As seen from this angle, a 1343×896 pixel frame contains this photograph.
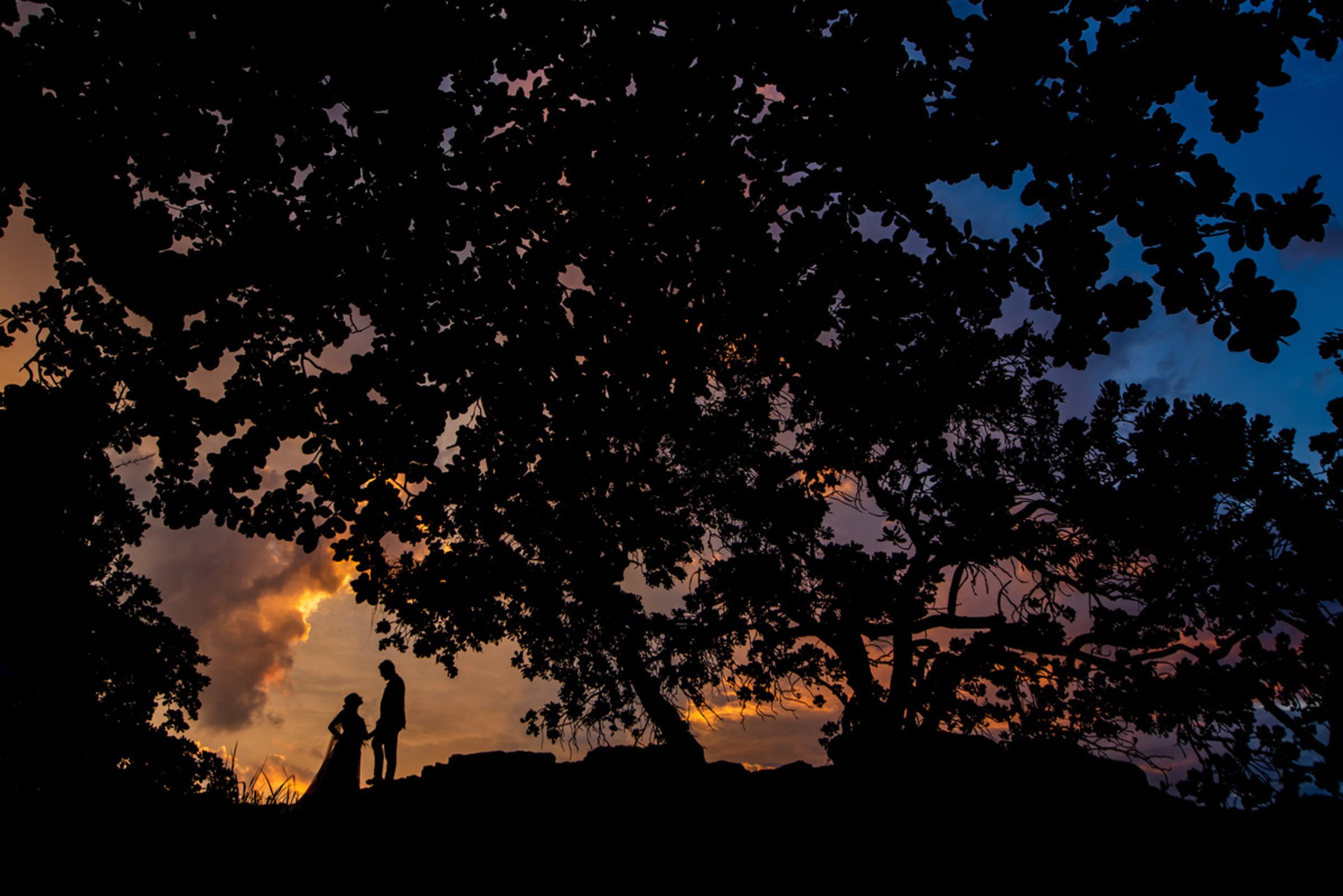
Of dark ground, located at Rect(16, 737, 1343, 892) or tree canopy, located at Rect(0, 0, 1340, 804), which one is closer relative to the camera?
tree canopy, located at Rect(0, 0, 1340, 804)

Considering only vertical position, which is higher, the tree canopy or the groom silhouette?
the tree canopy

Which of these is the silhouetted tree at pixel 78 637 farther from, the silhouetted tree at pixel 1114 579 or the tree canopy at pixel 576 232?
the silhouetted tree at pixel 1114 579

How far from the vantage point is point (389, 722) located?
10.9 meters

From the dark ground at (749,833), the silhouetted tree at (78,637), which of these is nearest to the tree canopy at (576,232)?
the silhouetted tree at (78,637)

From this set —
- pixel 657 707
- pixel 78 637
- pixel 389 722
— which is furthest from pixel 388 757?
pixel 78 637

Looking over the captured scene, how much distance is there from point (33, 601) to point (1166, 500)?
1937cm

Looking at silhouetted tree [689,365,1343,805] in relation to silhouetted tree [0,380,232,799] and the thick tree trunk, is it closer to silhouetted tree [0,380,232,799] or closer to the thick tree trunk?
the thick tree trunk

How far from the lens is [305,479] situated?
550cm

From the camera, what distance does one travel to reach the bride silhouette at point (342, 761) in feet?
28.0

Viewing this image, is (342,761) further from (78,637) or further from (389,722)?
(78,637)

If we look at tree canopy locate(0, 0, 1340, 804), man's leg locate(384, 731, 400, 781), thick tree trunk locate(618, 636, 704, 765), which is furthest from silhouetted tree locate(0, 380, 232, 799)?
thick tree trunk locate(618, 636, 704, 765)

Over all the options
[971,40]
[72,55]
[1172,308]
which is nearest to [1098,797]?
[1172,308]

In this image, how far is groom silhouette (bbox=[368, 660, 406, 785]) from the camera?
1069 centimetres

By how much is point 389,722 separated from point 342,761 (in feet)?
6.19
